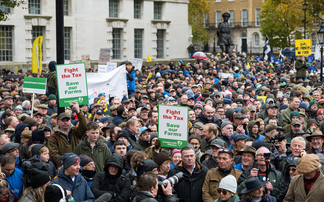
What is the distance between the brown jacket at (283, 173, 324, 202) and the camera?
19.0ft

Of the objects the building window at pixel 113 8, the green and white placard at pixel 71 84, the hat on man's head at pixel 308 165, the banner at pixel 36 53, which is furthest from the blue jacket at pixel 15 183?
the building window at pixel 113 8

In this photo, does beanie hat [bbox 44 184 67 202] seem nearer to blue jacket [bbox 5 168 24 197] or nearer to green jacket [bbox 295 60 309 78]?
blue jacket [bbox 5 168 24 197]

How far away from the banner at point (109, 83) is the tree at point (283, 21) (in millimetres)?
24209

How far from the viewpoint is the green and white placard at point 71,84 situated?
8.68 meters

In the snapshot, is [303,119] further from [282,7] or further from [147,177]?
[282,7]

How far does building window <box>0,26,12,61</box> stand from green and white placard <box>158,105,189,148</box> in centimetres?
2505

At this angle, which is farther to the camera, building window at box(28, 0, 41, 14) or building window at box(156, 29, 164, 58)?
building window at box(156, 29, 164, 58)

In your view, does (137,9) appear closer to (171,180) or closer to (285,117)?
(285,117)

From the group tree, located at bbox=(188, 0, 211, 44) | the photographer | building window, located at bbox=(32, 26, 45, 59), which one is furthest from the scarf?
tree, located at bbox=(188, 0, 211, 44)

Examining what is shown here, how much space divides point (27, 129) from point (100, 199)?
331cm

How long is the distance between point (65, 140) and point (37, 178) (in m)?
2.49

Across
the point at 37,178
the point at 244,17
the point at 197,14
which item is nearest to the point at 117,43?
the point at 197,14

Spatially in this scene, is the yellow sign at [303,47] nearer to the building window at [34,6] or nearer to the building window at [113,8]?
the building window at [113,8]

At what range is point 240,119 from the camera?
10.5 m
